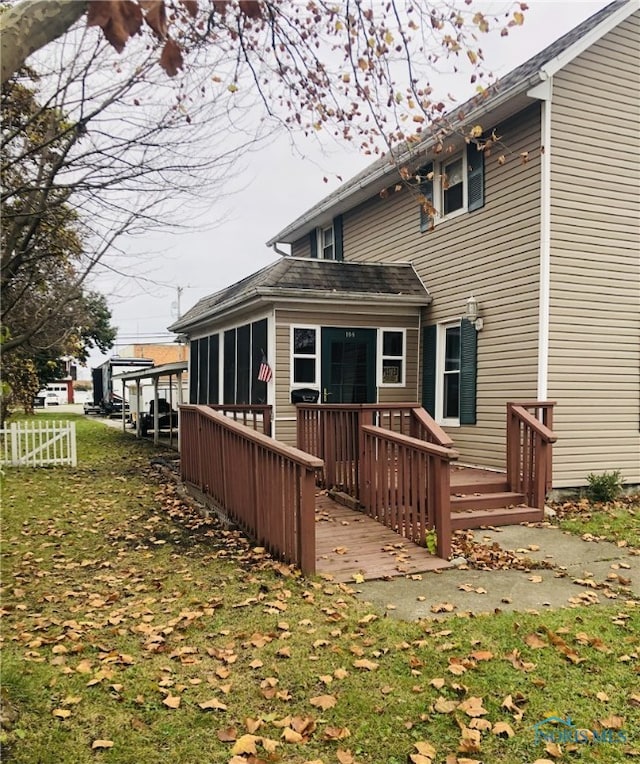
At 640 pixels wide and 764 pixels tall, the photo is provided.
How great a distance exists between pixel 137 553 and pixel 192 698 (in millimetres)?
3156

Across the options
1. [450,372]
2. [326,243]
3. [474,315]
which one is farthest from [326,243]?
[474,315]

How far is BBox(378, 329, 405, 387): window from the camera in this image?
10711 mm

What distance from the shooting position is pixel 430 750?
2.71 m

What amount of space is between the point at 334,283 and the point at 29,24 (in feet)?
25.9

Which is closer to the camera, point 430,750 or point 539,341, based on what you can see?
point 430,750

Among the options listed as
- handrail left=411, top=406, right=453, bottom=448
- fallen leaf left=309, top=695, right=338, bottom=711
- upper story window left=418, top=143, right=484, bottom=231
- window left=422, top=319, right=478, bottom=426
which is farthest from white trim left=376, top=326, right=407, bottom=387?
fallen leaf left=309, top=695, right=338, bottom=711

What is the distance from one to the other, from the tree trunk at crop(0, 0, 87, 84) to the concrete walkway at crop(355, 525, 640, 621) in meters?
4.11

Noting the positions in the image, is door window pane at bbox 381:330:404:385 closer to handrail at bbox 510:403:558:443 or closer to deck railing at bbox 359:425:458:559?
handrail at bbox 510:403:558:443

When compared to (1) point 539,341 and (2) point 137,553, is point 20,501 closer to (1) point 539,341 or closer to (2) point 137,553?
(2) point 137,553

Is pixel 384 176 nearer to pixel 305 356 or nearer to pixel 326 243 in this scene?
pixel 305 356

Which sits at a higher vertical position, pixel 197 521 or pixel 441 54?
pixel 441 54

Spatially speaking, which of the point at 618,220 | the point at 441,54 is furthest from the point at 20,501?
the point at 618,220

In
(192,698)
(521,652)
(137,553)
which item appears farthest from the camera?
(137,553)

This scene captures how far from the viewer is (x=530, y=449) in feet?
24.9
